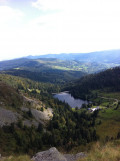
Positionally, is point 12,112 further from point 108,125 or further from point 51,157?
point 108,125

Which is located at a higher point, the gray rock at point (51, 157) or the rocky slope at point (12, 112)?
the gray rock at point (51, 157)

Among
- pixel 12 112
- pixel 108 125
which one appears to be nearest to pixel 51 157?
pixel 12 112

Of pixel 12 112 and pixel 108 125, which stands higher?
pixel 12 112

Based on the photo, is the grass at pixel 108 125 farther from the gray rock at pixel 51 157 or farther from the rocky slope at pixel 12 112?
the gray rock at pixel 51 157

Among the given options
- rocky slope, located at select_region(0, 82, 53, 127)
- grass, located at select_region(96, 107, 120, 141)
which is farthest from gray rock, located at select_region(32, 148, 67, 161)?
grass, located at select_region(96, 107, 120, 141)

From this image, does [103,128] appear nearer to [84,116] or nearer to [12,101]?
[84,116]

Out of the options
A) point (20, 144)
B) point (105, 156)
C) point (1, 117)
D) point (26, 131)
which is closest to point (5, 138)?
point (20, 144)

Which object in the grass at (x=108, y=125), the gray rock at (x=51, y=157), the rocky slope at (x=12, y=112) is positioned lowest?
the grass at (x=108, y=125)

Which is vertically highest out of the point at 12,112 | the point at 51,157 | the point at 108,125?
the point at 51,157

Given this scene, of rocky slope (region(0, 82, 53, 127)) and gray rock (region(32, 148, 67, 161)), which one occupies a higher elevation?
gray rock (region(32, 148, 67, 161))

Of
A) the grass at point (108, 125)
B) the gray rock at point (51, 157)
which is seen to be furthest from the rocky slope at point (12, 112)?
the grass at point (108, 125)

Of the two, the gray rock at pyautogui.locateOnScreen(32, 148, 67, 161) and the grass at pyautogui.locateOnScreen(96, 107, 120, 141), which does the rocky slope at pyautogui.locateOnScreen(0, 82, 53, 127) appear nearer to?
the gray rock at pyautogui.locateOnScreen(32, 148, 67, 161)
